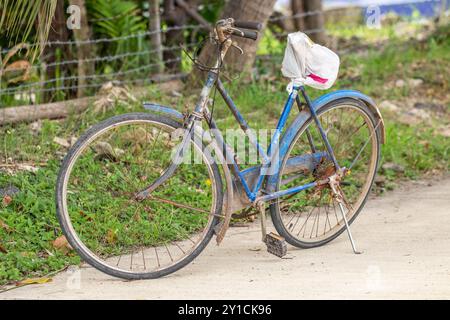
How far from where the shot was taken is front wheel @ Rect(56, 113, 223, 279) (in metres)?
4.86

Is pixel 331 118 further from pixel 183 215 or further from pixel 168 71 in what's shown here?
pixel 168 71

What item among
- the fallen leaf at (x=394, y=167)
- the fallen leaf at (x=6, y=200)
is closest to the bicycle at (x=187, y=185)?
the fallen leaf at (x=6, y=200)

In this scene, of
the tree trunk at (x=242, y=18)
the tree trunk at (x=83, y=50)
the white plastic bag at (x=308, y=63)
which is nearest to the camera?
the white plastic bag at (x=308, y=63)

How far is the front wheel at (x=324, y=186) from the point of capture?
548cm

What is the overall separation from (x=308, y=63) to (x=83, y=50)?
10.1 feet

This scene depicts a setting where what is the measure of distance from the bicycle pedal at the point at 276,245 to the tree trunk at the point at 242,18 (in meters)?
2.82

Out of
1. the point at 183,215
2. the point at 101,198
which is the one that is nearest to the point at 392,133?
the point at 183,215

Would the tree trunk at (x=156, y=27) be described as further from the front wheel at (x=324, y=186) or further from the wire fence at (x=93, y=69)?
the front wheel at (x=324, y=186)

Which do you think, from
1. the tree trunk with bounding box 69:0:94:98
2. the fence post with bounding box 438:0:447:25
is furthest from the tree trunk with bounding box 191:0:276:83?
the fence post with bounding box 438:0:447:25

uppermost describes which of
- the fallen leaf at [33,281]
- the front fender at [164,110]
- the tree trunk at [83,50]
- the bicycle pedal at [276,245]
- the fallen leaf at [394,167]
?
the tree trunk at [83,50]

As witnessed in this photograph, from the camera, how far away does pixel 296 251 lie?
553 centimetres

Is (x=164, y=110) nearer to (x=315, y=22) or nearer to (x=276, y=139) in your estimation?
(x=276, y=139)

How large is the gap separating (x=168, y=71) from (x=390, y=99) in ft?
6.52

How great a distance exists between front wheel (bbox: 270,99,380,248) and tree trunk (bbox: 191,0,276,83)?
1384 mm
